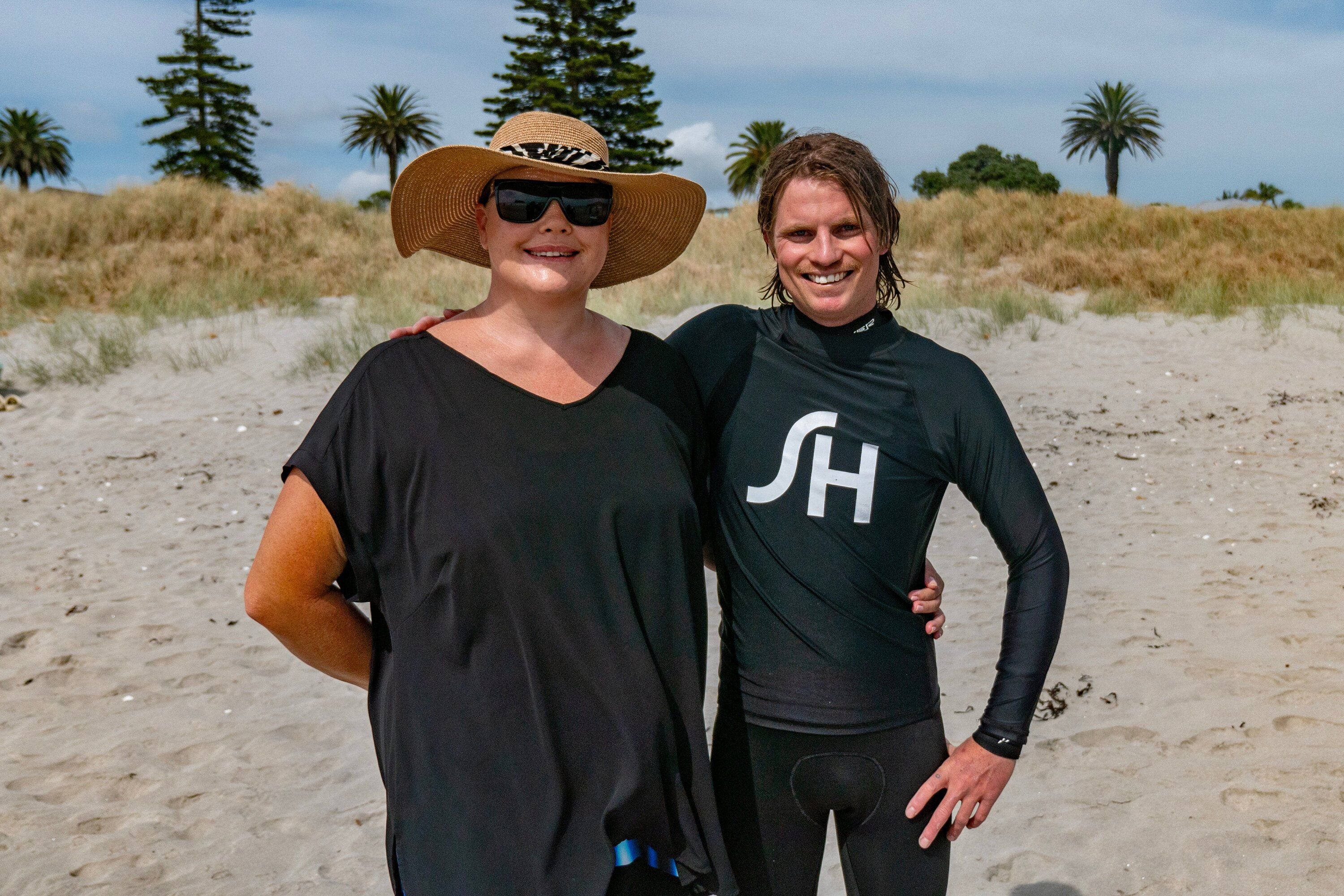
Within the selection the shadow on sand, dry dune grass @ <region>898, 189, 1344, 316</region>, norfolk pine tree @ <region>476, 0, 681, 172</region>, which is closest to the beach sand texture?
the shadow on sand

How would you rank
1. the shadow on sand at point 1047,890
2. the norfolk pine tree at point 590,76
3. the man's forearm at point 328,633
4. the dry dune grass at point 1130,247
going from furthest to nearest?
the norfolk pine tree at point 590,76 → the dry dune grass at point 1130,247 → the shadow on sand at point 1047,890 → the man's forearm at point 328,633

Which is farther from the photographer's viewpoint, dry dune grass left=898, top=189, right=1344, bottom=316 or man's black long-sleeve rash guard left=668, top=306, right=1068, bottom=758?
dry dune grass left=898, top=189, right=1344, bottom=316

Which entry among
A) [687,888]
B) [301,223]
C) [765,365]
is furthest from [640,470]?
[301,223]

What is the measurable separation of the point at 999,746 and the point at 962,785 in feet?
0.33

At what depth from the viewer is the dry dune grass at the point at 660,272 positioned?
13.5 meters

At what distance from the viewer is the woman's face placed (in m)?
1.82

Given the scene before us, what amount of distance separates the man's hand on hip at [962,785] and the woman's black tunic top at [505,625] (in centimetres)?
48

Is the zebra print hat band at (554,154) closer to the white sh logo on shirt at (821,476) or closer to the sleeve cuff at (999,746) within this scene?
the white sh logo on shirt at (821,476)

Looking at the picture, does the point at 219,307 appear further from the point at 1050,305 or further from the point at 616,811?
the point at 616,811

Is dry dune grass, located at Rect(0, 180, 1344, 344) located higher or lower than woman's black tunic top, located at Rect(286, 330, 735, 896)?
higher

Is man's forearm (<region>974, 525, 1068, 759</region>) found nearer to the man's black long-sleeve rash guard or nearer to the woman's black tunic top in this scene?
A: the man's black long-sleeve rash guard

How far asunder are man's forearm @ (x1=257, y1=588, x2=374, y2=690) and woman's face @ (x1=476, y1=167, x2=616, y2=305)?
64 cm

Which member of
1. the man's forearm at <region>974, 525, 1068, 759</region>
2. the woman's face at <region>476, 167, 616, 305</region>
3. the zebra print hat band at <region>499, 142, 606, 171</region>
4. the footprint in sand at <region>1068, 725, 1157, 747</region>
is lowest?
Answer: the footprint in sand at <region>1068, 725, 1157, 747</region>

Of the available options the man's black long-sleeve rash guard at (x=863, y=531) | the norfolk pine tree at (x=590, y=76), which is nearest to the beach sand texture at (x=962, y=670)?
the man's black long-sleeve rash guard at (x=863, y=531)
